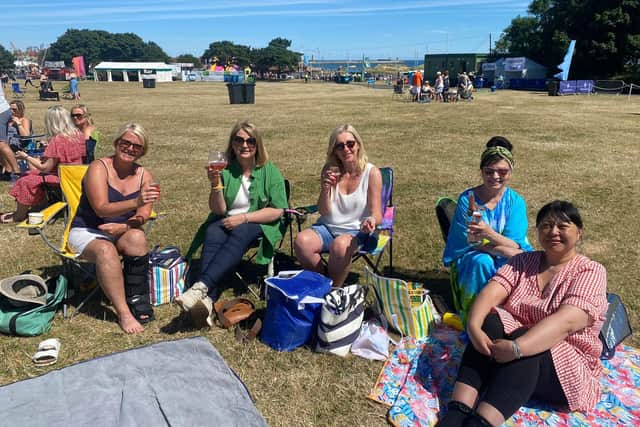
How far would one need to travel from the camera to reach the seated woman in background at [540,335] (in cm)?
241

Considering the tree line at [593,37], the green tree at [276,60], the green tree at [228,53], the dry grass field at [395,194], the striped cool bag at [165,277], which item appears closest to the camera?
the dry grass field at [395,194]

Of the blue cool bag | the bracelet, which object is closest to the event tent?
the blue cool bag

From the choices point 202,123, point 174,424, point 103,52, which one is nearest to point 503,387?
point 174,424

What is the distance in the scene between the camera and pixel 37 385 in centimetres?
271

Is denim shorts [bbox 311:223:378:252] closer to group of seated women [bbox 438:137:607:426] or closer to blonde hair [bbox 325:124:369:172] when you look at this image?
blonde hair [bbox 325:124:369:172]

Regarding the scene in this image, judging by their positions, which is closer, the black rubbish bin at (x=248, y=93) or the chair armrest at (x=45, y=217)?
the chair armrest at (x=45, y=217)

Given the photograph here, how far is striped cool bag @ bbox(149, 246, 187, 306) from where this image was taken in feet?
13.1

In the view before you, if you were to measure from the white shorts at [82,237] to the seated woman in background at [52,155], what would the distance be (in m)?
2.51

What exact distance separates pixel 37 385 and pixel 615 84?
38240mm

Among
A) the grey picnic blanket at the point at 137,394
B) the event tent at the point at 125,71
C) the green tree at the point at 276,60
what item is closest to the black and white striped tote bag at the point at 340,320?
the grey picnic blanket at the point at 137,394

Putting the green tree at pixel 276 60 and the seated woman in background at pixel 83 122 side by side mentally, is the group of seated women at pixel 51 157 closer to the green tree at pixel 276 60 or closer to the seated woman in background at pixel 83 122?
the seated woman in background at pixel 83 122

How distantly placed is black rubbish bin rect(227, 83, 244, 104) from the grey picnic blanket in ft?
74.5

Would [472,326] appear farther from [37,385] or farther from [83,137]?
[83,137]

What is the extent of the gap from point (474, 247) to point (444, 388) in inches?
40.6
